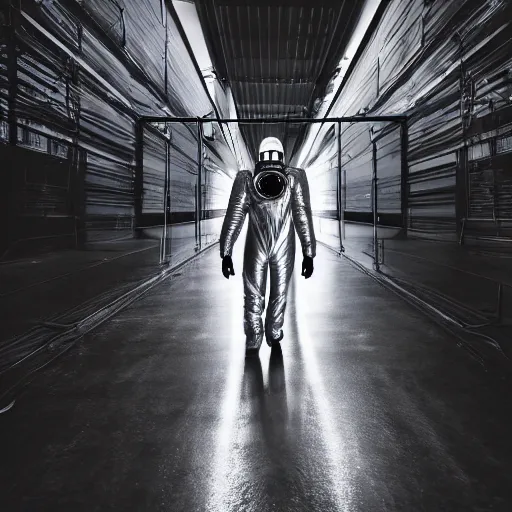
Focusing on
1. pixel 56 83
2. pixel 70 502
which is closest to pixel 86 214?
pixel 56 83

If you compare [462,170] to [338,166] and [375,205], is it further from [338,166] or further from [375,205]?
[338,166]

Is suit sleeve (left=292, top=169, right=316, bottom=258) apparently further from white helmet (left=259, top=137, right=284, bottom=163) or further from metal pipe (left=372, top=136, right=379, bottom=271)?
metal pipe (left=372, top=136, right=379, bottom=271)

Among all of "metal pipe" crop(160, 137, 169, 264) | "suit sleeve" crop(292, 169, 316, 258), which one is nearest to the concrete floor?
"suit sleeve" crop(292, 169, 316, 258)

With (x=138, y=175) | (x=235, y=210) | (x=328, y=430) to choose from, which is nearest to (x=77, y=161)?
(x=235, y=210)

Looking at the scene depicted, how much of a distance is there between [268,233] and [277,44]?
286cm

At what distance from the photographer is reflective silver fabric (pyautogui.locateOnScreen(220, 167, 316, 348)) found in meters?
2.49

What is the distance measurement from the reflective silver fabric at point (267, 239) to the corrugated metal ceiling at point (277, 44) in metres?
2.06

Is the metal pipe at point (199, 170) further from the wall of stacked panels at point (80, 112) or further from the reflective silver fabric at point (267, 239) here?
the reflective silver fabric at point (267, 239)

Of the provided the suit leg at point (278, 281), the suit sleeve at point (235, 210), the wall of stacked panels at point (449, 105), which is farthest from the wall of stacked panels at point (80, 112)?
the wall of stacked panels at point (449, 105)

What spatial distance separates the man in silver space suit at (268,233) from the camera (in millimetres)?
2496

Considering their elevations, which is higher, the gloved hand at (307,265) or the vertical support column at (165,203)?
the vertical support column at (165,203)

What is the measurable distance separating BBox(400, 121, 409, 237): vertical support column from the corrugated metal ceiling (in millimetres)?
1179

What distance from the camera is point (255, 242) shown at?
2.52 metres

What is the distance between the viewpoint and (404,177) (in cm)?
392
